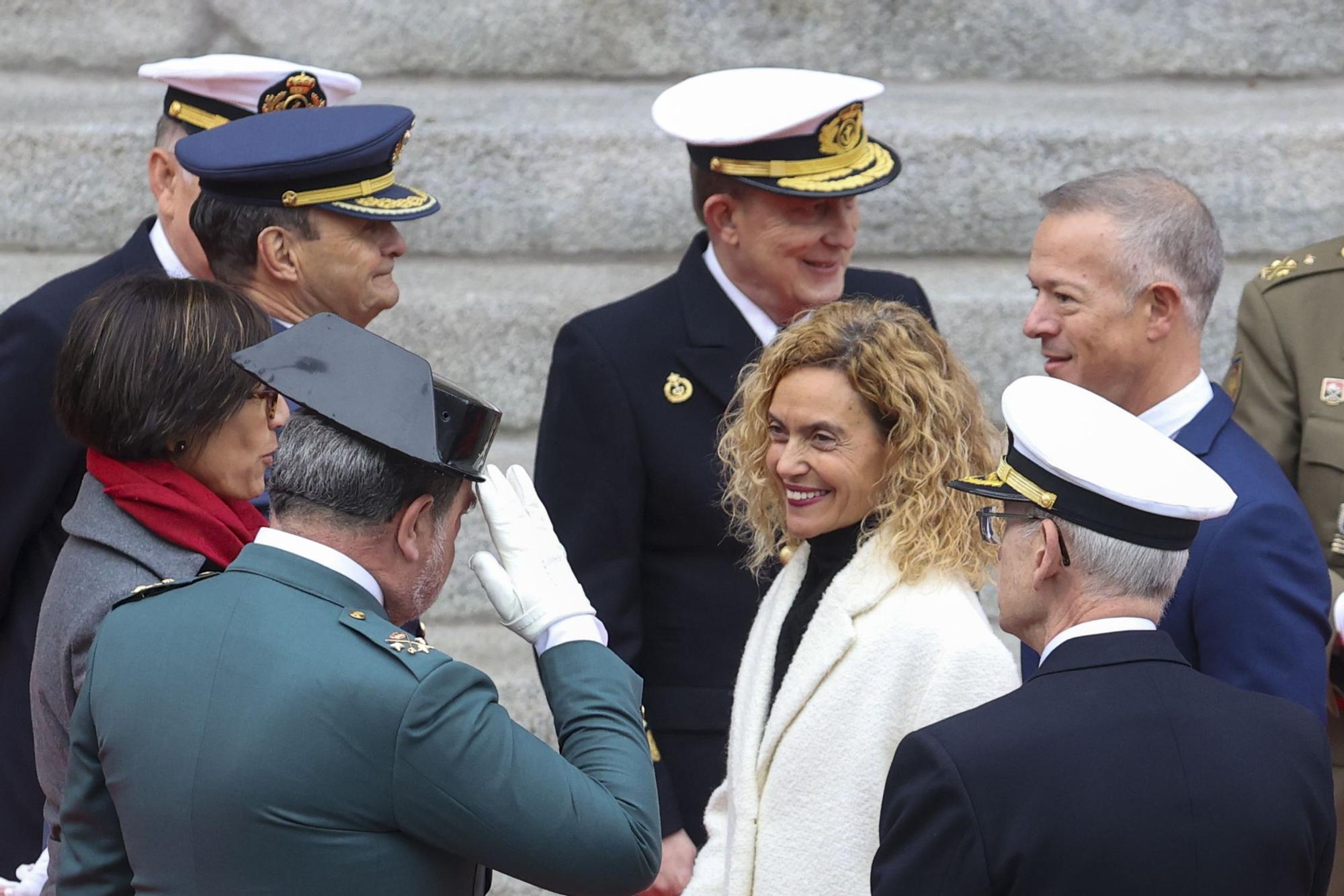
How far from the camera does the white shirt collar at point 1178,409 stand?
269 centimetres

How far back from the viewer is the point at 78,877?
1979 millimetres

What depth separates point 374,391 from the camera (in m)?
1.94

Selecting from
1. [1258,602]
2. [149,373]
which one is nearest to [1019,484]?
[1258,602]

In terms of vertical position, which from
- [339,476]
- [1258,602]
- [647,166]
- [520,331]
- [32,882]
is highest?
[339,476]

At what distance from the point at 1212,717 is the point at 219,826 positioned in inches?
42.5

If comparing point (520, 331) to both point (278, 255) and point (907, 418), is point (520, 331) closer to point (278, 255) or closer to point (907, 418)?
point (278, 255)

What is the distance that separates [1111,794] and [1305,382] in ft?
5.20

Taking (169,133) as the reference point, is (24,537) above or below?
below

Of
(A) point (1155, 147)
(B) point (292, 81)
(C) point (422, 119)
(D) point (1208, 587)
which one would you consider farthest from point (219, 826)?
(A) point (1155, 147)

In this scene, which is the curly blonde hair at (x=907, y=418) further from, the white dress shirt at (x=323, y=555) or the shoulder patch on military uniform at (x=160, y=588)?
the shoulder patch on military uniform at (x=160, y=588)

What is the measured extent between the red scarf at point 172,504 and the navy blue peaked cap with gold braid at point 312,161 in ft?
2.54

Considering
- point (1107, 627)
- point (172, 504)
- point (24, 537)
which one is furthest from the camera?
point (24, 537)

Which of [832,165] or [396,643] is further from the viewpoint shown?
[832,165]

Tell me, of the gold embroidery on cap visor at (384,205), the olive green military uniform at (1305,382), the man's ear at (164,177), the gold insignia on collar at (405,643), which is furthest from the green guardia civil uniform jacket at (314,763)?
the olive green military uniform at (1305,382)
